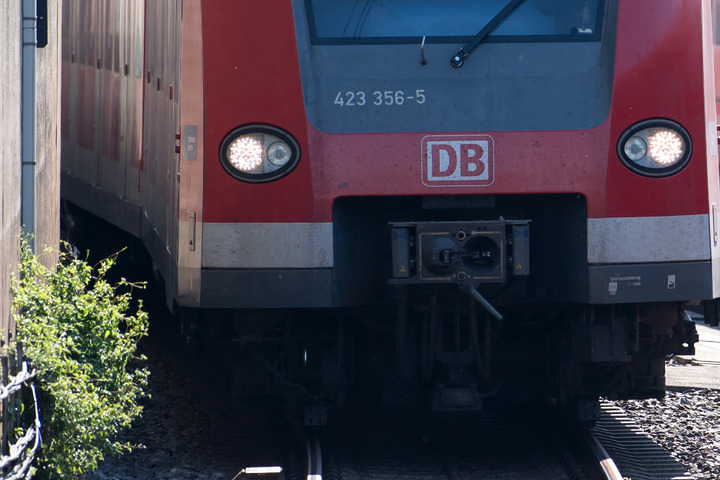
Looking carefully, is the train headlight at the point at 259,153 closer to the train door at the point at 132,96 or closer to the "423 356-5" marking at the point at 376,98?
the "423 356-5" marking at the point at 376,98

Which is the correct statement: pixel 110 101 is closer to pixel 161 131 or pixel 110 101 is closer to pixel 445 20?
pixel 161 131

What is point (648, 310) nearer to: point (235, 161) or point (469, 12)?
point (469, 12)

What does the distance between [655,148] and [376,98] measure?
4.04ft

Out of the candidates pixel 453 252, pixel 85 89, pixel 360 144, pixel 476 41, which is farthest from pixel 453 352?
pixel 85 89

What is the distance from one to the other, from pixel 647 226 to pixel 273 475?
1.93 m

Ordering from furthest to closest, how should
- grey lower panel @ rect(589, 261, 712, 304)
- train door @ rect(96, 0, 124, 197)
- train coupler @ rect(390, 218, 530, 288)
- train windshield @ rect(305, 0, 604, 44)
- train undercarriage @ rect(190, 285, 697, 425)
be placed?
1. train door @ rect(96, 0, 124, 197)
2. train undercarriage @ rect(190, 285, 697, 425)
3. train windshield @ rect(305, 0, 604, 44)
4. grey lower panel @ rect(589, 261, 712, 304)
5. train coupler @ rect(390, 218, 530, 288)

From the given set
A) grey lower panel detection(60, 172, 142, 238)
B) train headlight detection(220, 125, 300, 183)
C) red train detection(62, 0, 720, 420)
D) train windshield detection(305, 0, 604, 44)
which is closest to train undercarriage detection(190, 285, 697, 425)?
red train detection(62, 0, 720, 420)

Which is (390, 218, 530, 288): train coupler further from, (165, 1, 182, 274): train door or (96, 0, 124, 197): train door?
(96, 0, 124, 197): train door

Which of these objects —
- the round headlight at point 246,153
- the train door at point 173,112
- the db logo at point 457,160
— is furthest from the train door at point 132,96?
the db logo at point 457,160

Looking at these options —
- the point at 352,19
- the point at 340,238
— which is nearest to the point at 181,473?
the point at 340,238

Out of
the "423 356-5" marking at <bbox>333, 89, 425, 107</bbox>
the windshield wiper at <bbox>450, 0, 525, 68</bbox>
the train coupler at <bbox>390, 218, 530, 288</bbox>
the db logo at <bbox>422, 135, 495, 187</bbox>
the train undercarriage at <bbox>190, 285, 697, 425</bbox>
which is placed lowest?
the train undercarriage at <bbox>190, 285, 697, 425</bbox>

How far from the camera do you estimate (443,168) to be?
518cm

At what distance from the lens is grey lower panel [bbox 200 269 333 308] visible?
5.17 m

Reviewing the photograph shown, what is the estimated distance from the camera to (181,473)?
555cm
